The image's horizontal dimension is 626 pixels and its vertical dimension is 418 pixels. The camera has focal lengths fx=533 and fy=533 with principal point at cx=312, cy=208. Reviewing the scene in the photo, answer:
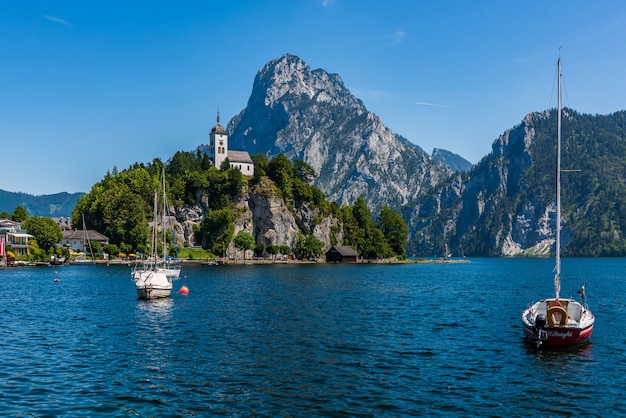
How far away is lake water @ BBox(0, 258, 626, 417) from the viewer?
89.2 ft

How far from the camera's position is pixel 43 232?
170 metres

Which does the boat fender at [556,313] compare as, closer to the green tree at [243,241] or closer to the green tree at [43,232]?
the green tree at [243,241]

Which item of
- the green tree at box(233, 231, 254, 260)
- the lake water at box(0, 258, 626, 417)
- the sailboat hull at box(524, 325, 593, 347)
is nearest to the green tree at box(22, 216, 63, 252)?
the green tree at box(233, 231, 254, 260)

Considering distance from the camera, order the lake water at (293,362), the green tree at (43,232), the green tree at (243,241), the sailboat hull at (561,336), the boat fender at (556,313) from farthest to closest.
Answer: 1. the green tree at (243,241)
2. the green tree at (43,232)
3. the boat fender at (556,313)
4. the sailboat hull at (561,336)
5. the lake water at (293,362)

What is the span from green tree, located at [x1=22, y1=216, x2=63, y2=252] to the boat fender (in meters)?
165

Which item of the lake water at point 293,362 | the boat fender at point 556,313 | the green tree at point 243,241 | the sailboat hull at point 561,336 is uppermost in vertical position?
the green tree at point 243,241

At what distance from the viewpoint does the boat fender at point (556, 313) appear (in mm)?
41750

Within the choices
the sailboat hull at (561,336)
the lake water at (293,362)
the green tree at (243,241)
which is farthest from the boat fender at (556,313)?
the green tree at (243,241)

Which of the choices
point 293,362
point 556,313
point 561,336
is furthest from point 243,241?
point 293,362

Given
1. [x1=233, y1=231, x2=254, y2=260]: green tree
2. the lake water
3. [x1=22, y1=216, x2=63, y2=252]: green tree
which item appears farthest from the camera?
[x1=233, y1=231, x2=254, y2=260]: green tree

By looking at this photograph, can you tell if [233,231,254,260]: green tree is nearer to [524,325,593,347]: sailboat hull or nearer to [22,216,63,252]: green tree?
[22,216,63,252]: green tree

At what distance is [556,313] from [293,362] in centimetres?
2147

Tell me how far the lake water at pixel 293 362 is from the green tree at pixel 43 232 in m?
113

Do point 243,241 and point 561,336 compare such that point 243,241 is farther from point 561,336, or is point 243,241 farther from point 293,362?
point 293,362
